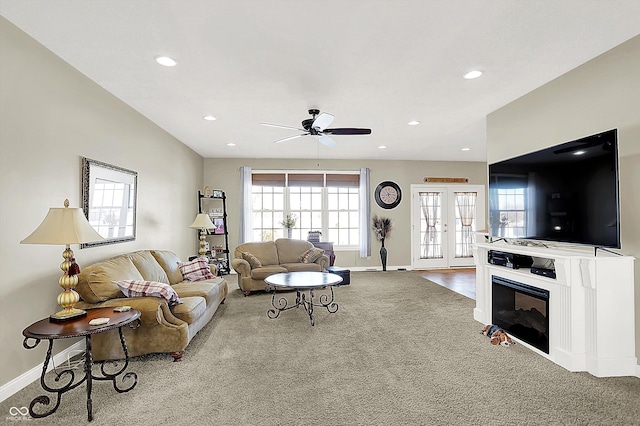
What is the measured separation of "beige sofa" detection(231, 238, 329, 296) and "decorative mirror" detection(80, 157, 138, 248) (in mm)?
1868

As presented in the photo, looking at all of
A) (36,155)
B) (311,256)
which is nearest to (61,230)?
(36,155)

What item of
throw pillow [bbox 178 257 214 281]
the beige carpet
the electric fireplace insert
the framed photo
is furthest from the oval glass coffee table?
the framed photo

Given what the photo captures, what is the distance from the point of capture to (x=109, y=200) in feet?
12.5

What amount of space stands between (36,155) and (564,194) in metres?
4.39

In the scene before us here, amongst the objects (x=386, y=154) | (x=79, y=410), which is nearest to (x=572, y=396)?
(x=79, y=410)

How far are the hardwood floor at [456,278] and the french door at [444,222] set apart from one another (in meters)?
0.37

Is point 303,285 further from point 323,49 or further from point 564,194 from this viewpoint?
point 564,194

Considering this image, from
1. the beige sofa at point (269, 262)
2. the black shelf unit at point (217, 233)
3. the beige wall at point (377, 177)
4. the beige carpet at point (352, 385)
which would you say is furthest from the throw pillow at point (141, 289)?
the beige wall at point (377, 177)

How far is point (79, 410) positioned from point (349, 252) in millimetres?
6392

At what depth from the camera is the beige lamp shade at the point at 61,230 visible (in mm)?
2291

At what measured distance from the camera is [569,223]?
296cm

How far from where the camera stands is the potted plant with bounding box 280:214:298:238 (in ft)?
25.6

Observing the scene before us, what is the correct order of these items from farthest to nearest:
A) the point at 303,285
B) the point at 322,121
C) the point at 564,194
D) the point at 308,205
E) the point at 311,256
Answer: the point at 308,205 < the point at 311,256 < the point at 303,285 < the point at 322,121 < the point at 564,194

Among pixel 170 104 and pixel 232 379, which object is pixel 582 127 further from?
pixel 170 104
